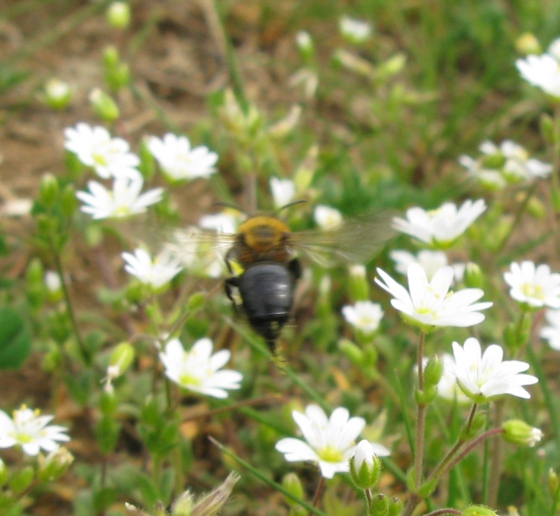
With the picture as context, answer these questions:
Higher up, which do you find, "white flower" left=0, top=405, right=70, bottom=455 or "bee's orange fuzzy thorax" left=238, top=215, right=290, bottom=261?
"bee's orange fuzzy thorax" left=238, top=215, right=290, bottom=261

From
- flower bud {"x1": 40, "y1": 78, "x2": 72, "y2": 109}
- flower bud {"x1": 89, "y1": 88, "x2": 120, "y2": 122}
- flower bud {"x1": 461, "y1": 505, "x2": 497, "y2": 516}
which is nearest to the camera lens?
flower bud {"x1": 461, "y1": 505, "x2": 497, "y2": 516}

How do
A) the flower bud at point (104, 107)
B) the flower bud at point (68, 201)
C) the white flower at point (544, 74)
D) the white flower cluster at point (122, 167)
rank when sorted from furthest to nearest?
the flower bud at point (104, 107)
the white flower at point (544, 74)
the flower bud at point (68, 201)
the white flower cluster at point (122, 167)

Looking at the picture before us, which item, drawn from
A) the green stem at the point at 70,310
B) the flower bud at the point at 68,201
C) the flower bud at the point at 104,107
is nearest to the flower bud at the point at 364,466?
the green stem at the point at 70,310

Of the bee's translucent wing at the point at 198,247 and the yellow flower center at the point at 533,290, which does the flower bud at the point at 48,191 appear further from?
the yellow flower center at the point at 533,290

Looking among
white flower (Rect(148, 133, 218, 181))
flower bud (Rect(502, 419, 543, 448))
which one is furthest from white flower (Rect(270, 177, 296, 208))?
flower bud (Rect(502, 419, 543, 448))

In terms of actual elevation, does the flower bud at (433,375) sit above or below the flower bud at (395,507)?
above

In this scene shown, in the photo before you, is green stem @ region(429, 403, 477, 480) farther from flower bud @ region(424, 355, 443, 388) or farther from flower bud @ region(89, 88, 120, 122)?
flower bud @ region(89, 88, 120, 122)

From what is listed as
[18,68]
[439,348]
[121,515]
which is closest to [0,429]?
[121,515]
